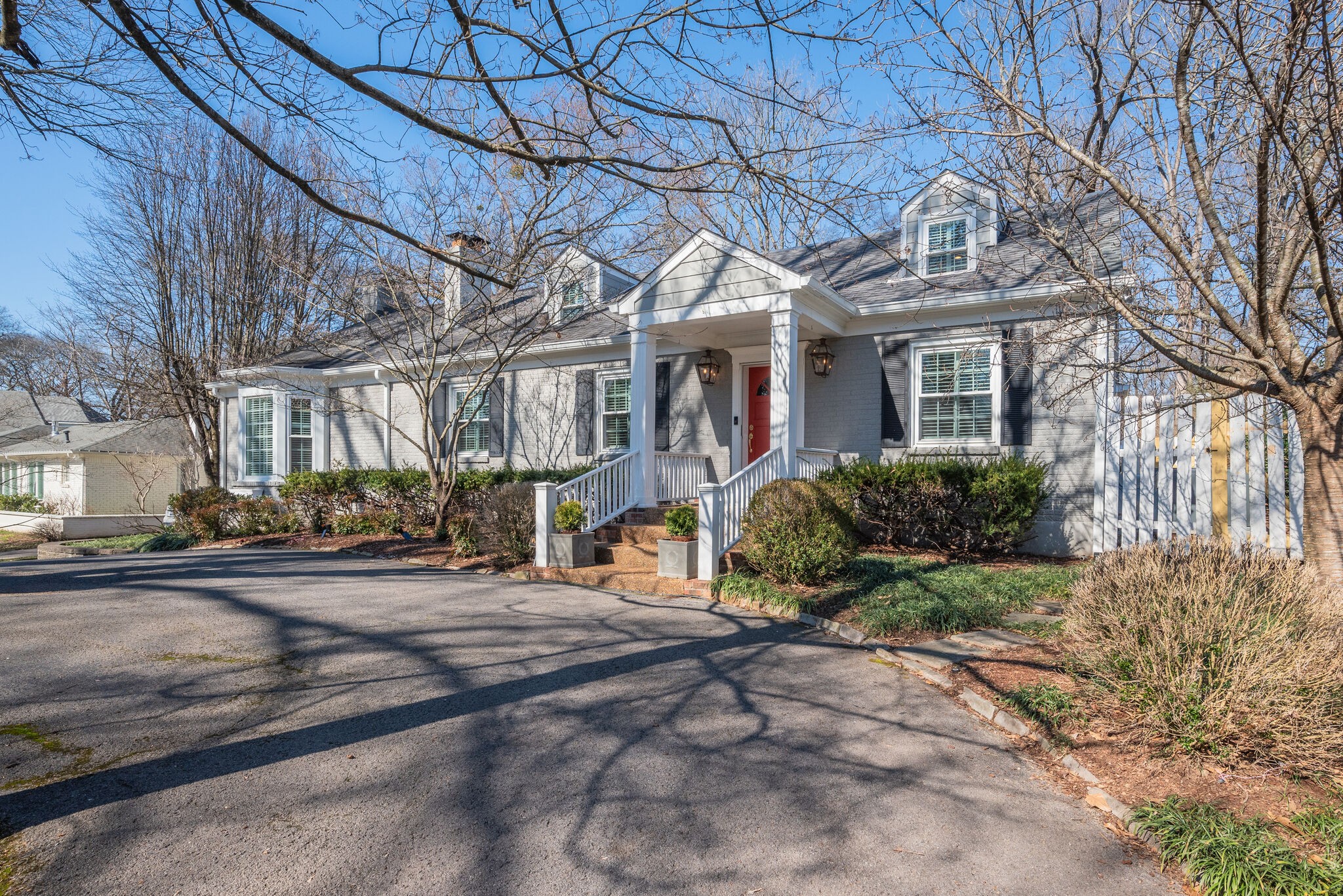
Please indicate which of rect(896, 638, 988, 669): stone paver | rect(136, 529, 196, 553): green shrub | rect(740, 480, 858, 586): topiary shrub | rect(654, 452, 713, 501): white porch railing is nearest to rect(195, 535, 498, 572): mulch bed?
rect(136, 529, 196, 553): green shrub

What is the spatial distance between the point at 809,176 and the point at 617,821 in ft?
15.2

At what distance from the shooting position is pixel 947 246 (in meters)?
11.3

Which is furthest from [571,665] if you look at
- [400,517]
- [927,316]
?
[400,517]

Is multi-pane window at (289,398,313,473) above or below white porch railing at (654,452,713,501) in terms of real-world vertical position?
above

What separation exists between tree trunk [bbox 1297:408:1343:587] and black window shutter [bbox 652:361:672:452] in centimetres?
868

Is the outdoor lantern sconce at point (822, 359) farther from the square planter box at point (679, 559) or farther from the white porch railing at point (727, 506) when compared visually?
the square planter box at point (679, 559)

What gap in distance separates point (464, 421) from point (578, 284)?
433 cm

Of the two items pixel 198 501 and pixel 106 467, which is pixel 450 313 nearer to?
pixel 198 501

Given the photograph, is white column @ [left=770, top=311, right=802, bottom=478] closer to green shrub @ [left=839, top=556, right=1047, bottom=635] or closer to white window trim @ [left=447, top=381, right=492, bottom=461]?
green shrub @ [left=839, top=556, right=1047, bottom=635]

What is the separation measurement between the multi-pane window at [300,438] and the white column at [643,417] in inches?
373

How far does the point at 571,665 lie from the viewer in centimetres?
529

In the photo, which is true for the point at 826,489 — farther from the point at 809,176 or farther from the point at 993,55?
the point at 993,55

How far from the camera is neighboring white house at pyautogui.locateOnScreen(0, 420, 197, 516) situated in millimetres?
24484

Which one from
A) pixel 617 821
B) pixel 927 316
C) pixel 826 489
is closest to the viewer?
pixel 617 821
